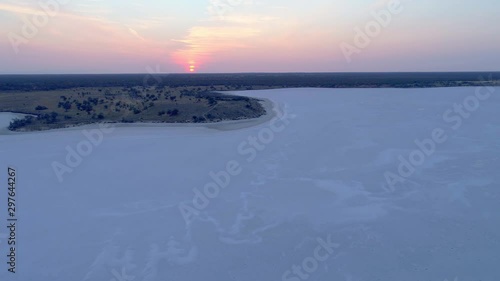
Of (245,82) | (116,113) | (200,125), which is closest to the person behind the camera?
(200,125)

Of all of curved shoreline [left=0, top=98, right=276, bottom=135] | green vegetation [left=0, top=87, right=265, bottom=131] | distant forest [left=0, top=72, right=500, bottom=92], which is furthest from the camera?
distant forest [left=0, top=72, right=500, bottom=92]

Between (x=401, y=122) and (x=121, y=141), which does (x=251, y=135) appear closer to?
(x=121, y=141)

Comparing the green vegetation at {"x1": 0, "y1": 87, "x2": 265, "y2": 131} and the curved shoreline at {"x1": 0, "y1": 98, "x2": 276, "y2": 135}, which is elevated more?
the green vegetation at {"x1": 0, "y1": 87, "x2": 265, "y2": 131}

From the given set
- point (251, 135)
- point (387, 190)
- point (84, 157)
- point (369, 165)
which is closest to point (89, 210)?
point (84, 157)

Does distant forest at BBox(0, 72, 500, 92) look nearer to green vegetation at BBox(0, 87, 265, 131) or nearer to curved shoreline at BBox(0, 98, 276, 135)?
green vegetation at BBox(0, 87, 265, 131)

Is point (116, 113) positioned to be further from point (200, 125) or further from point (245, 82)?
point (245, 82)

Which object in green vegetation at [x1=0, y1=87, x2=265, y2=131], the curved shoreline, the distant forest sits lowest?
the curved shoreline

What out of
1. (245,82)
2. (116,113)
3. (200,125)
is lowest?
(200,125)

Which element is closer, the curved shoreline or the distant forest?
the curved shoreline

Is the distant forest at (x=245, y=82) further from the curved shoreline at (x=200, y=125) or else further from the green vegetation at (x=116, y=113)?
the curved shoreline at (x=200, y=125)

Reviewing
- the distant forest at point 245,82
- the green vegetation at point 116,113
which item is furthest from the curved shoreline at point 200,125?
the distant forest at point 245,82

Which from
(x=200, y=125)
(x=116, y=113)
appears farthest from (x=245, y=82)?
(x=200, y=125)

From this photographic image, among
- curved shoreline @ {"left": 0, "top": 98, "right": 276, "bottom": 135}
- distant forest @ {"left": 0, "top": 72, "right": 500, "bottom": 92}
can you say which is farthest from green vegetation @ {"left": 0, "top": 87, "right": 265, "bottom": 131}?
distant forest @ {"left": 0, "top": 72, "right": 500, "bottom": 92}
